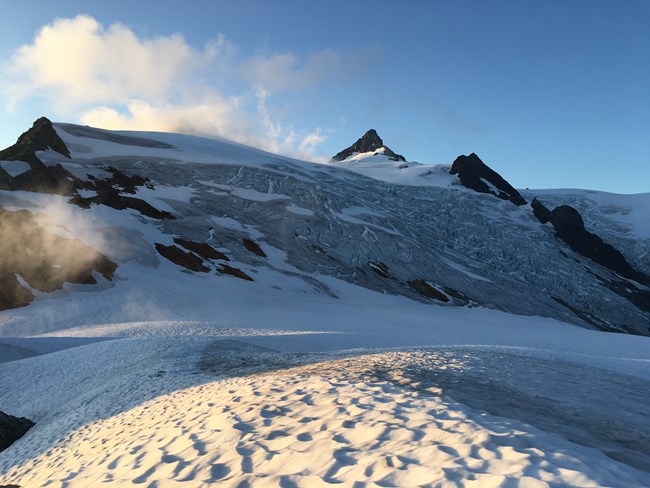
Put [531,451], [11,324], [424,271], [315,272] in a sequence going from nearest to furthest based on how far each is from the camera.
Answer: [531,451], [11,324], [315,272], [424,271]

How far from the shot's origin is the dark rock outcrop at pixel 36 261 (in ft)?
90.3

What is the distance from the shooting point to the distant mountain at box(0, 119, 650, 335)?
30344 millimetres

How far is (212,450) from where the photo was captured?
579cm

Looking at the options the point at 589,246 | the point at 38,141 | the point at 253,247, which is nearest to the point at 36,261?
the point at 253,247

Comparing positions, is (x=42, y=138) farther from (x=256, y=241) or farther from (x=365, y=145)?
(x=365, y=145)

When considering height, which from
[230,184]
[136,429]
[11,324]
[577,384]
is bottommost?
[11,324]

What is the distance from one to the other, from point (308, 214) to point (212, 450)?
5003 cm

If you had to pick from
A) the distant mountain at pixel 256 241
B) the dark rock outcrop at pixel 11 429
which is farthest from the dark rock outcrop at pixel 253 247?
the dark rock outcrop at pixel 11 429

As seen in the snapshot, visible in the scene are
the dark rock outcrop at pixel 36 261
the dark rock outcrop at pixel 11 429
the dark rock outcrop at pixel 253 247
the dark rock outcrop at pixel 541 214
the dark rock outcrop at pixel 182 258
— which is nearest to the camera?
the dark rock outcrop at pixel 11 429

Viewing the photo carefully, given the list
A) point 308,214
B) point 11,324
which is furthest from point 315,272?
point 11,324

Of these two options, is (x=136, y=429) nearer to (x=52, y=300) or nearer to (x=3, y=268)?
(x=52, y=300)

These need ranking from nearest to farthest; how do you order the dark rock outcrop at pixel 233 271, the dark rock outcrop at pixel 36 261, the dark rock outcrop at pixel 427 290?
the dark rock outcrop at pixel 36 261, the dark rock outcrop at pixel 233 271, the dark rock outcrop at pixel 427 290

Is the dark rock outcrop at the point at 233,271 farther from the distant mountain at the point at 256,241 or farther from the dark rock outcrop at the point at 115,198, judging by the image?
the dark rock outcrop at the point at 115,198

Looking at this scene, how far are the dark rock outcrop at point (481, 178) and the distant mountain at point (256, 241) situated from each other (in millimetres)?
1126
